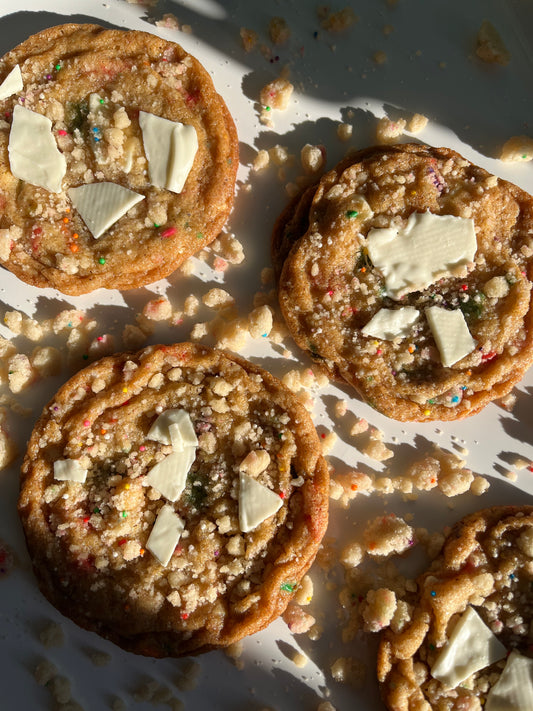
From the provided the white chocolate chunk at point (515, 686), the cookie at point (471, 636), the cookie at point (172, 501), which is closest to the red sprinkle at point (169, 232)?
the cookie at point (172, 501)

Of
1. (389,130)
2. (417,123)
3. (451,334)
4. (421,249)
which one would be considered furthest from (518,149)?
(451,334)

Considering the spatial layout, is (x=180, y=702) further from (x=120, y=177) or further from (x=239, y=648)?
(x=120, y=177)

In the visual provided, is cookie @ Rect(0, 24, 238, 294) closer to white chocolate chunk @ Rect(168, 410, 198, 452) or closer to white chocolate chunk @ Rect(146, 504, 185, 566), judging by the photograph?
white chocolate chunk @ Rect(168, 410, 198, 452)

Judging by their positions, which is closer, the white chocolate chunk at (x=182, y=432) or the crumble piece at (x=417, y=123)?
the white chocolate chunk at (x=182, y=432)

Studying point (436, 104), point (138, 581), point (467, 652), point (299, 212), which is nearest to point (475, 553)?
point (467, 652)

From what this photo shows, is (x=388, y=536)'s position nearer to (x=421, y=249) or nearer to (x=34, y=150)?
(x=421, y=249)

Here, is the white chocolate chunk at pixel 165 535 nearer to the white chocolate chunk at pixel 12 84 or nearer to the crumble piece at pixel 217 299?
the crumble piece at pixel 217 299
